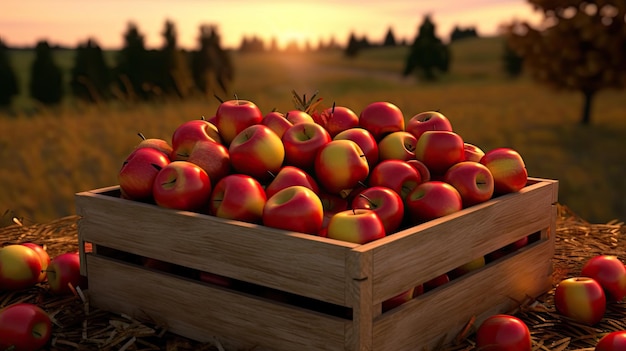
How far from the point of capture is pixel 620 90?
15.6 metres

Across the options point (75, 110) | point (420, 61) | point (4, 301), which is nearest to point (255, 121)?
point (4, 301)

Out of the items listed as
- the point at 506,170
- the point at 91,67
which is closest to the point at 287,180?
the point at 506,170

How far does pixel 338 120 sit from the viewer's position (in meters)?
3.42

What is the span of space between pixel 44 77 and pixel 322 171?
3055 cm

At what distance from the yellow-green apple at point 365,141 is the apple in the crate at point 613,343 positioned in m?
1.23

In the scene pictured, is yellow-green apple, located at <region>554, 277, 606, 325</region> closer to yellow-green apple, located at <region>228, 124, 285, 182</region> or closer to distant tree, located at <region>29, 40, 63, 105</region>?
yellow-green apple, located at <region>228, 124, 285, 182</region>

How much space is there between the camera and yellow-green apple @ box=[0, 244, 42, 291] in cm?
348

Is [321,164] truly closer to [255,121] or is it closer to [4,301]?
[255,121]

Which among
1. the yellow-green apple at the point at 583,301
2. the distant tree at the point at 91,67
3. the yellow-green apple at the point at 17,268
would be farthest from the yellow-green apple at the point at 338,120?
the distant tree at the point at 91,67

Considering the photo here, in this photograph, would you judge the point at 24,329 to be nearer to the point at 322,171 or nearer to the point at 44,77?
the point at 322,171

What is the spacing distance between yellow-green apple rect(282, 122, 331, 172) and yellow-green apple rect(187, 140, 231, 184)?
0.28 metres

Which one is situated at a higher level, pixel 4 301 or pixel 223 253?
pixel 223 253

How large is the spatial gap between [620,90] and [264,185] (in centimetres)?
1460

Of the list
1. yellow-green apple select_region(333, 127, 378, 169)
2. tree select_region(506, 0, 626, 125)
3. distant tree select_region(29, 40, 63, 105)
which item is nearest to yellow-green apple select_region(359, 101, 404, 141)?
yellow-green apple select_region(333, 127, 378, 169)
